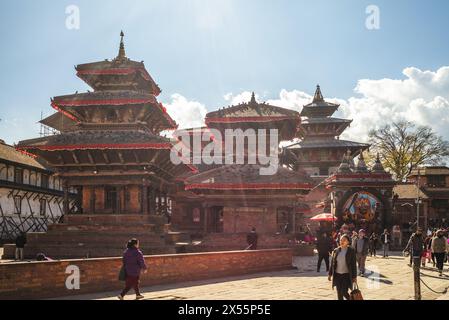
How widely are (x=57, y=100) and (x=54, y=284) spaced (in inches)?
679

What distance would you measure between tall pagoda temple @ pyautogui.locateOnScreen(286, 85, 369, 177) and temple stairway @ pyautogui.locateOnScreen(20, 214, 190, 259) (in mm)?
26140

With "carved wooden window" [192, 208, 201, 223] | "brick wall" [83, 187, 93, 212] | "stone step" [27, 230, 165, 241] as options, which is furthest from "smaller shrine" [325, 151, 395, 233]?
"brick wall" [83, 187, 93, 212]

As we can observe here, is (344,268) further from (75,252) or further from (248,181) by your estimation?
(75,252)

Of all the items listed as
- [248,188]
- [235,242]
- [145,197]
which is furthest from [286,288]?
[145,197]

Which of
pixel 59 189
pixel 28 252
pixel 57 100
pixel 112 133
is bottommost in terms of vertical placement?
pixel 28 252

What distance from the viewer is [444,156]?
55844 millimetres

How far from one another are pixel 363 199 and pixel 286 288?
24254 millimetres

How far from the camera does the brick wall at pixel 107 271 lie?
1121cm

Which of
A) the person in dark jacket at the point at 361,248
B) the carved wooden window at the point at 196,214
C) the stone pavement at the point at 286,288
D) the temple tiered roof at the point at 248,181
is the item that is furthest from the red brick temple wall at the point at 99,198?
the person in dark jacket at the point at 361,248

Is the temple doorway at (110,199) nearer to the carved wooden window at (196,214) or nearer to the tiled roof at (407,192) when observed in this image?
→ the carved wooden window at (196,214)

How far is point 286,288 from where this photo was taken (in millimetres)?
13094
